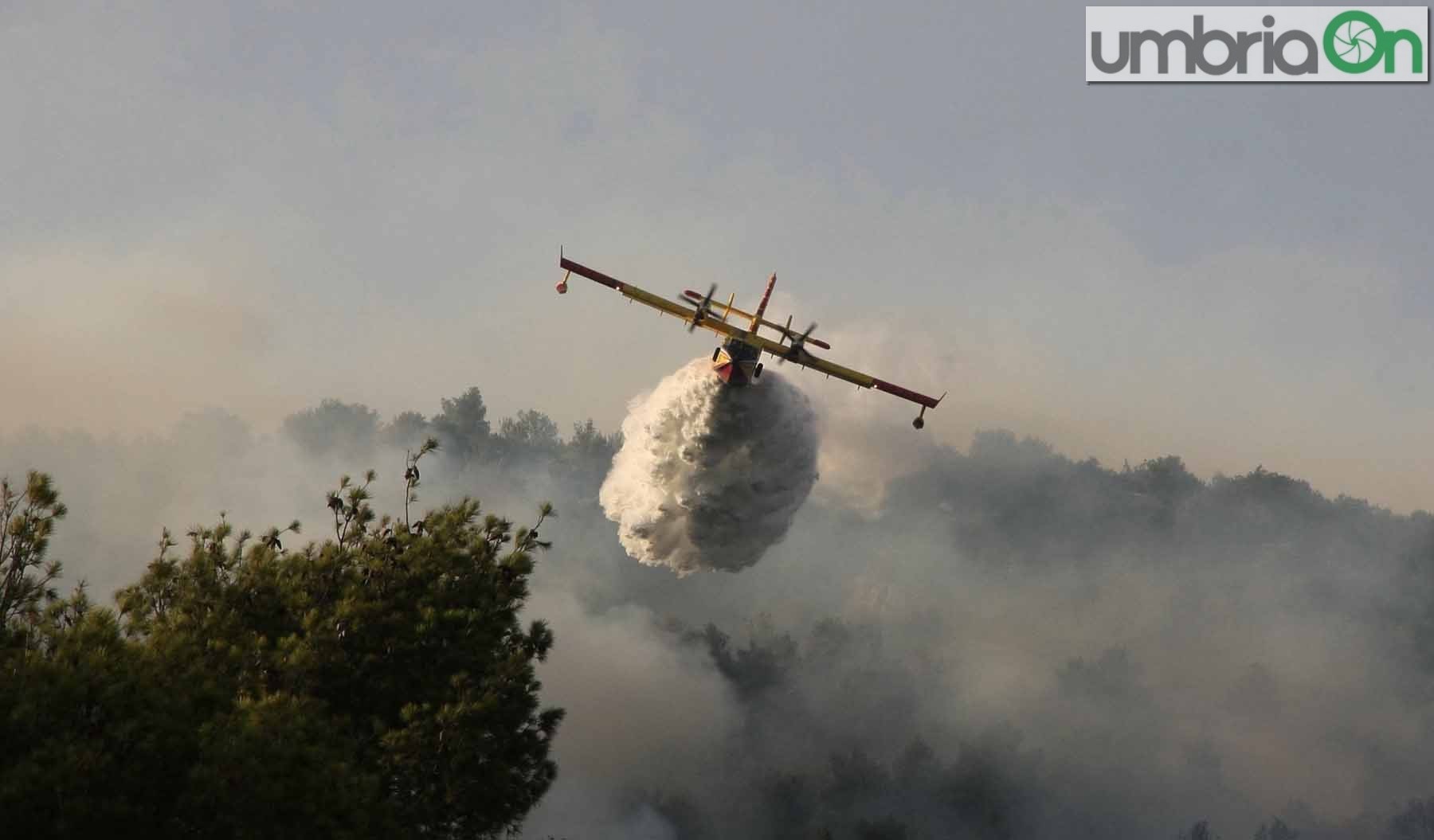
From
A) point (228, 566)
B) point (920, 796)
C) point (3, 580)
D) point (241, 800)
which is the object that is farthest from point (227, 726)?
point (920, 796)

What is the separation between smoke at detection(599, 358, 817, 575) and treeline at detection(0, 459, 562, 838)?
22.0 meters

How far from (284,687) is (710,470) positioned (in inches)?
1268

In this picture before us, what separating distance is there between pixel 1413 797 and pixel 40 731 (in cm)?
18068

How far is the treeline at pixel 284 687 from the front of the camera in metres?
28.8

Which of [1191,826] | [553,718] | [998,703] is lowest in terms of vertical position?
[553,718]

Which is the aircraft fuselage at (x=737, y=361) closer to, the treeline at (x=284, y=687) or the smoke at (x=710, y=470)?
the smoke at (x=710, y=470)

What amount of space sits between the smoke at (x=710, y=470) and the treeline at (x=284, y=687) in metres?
22.0

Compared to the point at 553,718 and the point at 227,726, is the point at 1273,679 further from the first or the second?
the point at 227,726

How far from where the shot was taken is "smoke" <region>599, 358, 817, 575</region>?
66688mm

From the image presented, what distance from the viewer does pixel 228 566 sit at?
41594mm

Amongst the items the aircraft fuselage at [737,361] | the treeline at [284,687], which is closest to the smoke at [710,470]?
the aircraft fuselage at [737,361]

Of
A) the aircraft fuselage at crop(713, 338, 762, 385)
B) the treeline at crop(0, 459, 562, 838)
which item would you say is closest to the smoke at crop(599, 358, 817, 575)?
the aircraft fuselage at crop(713, 338, 762, 385)

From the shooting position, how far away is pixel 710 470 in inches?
2702

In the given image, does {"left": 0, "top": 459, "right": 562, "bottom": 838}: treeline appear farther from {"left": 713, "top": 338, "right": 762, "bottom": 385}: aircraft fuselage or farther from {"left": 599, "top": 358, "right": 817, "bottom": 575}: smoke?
{"left": 599, "top": 358, "right": 817, "bottom": 575}: smoke
